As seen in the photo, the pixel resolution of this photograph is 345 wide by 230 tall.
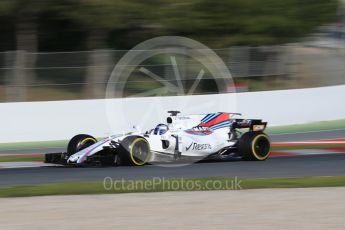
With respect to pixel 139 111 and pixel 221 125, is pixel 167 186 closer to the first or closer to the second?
pixel 221 125

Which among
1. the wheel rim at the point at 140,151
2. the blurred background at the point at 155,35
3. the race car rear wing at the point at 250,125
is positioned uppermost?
the blurred background at the point at 155,35

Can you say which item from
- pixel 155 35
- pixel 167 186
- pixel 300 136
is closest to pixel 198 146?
pixel 167 186

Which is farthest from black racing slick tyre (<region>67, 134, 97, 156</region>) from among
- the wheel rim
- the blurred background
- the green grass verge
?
the blurred background

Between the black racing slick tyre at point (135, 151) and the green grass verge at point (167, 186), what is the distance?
1.34 metres

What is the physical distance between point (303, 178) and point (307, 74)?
35.5 feet

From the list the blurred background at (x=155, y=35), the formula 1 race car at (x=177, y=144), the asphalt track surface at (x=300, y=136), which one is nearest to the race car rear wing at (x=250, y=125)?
the formula 1 race car at (x=177, y=144)

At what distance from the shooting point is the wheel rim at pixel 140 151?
10.7 meters

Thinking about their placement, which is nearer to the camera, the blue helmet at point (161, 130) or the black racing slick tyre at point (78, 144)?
the blue helmet at point (161, 130)

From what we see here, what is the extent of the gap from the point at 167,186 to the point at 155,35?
534 inches

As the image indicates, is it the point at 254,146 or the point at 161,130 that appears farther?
the point at 254,146

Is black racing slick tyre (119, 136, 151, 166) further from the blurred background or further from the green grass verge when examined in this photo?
the blurred background

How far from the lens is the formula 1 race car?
10.8 m

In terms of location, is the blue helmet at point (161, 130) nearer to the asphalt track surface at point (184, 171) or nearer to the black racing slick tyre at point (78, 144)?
the asphalt track surface at point (184, 171)

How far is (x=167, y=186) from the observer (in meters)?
8.97
